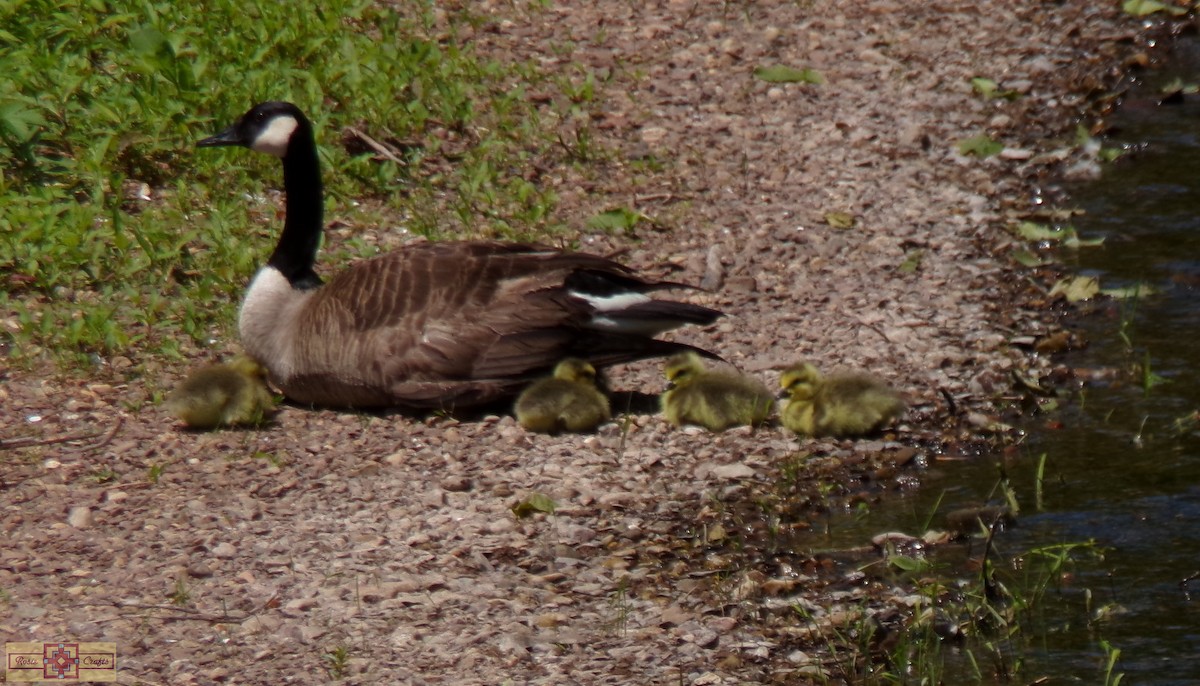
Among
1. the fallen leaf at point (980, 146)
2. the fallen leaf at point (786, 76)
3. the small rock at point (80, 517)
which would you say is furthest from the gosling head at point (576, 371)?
the fallen leaf at point (786, 76)

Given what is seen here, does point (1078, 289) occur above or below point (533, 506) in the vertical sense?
above

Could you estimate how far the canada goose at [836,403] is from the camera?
6.83 m

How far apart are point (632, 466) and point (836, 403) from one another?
3.01 ft

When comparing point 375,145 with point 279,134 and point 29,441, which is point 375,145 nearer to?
point 279,134

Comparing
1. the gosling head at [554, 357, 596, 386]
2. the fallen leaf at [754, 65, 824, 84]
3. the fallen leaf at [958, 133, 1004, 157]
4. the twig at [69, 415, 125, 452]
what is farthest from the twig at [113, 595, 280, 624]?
the fallen leaf at [754, 65, 824, 84]

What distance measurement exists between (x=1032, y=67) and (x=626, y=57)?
9.06 feet

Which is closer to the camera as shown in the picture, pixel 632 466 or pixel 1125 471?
pixel 1125 471

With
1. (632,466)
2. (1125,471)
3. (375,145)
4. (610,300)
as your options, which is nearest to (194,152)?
(375,145)

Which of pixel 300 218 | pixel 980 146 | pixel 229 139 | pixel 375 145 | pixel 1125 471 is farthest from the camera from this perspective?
pixel 980 146

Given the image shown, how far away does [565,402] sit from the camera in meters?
6.84

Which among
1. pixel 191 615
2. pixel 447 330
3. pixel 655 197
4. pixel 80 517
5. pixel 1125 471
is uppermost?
pixel 655 197

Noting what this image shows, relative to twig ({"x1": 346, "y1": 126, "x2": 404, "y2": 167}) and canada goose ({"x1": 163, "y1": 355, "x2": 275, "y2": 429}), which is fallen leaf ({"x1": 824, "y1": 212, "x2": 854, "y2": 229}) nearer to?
twig ({"x1": 346, "y1": 126, "x2": 404, "y2": 167})

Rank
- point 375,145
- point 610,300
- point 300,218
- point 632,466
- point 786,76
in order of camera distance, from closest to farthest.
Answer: point 632,466 → point 610,300 → point 300,218 → point 375,145 → point 786,76

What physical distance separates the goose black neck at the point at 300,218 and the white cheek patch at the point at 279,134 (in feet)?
0.11
